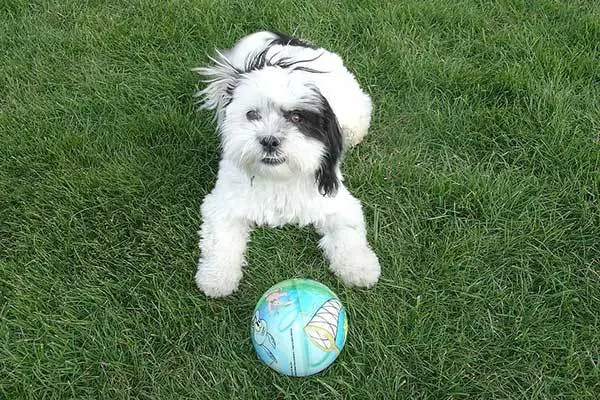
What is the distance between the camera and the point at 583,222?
322 centimetres

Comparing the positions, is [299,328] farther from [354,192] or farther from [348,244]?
[354,192]

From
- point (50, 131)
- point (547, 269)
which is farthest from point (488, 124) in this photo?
point (50, 131)

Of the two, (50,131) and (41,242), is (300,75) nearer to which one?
(41,242)

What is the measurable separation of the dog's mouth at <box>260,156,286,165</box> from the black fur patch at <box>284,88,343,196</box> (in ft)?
0.54

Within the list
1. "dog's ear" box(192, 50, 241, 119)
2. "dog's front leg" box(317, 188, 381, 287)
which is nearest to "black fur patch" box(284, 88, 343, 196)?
"dog's front leg" box(317, 188, 381, 287)

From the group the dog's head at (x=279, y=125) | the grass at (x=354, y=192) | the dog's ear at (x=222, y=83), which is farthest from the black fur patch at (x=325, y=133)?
the grass at (x=354, y=192)

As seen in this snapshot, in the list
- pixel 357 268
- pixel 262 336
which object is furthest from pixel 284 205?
pixel 262 336

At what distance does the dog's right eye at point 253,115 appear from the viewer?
2.68 metres

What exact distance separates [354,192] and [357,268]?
615mm

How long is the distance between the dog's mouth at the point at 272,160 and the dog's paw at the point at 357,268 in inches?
26.5

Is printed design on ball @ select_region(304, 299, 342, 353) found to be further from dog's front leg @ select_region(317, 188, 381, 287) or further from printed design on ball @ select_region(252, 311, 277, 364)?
dog's front leg @ select_region(317, 188, 381, 287)

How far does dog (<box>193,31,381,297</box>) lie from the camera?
8.62 ft

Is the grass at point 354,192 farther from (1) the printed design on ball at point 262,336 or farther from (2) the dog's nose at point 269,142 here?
(2) the dog's nose at point 269,142

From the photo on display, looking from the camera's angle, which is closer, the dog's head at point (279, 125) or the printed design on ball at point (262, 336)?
the printed design on ball at point (262, 336)
